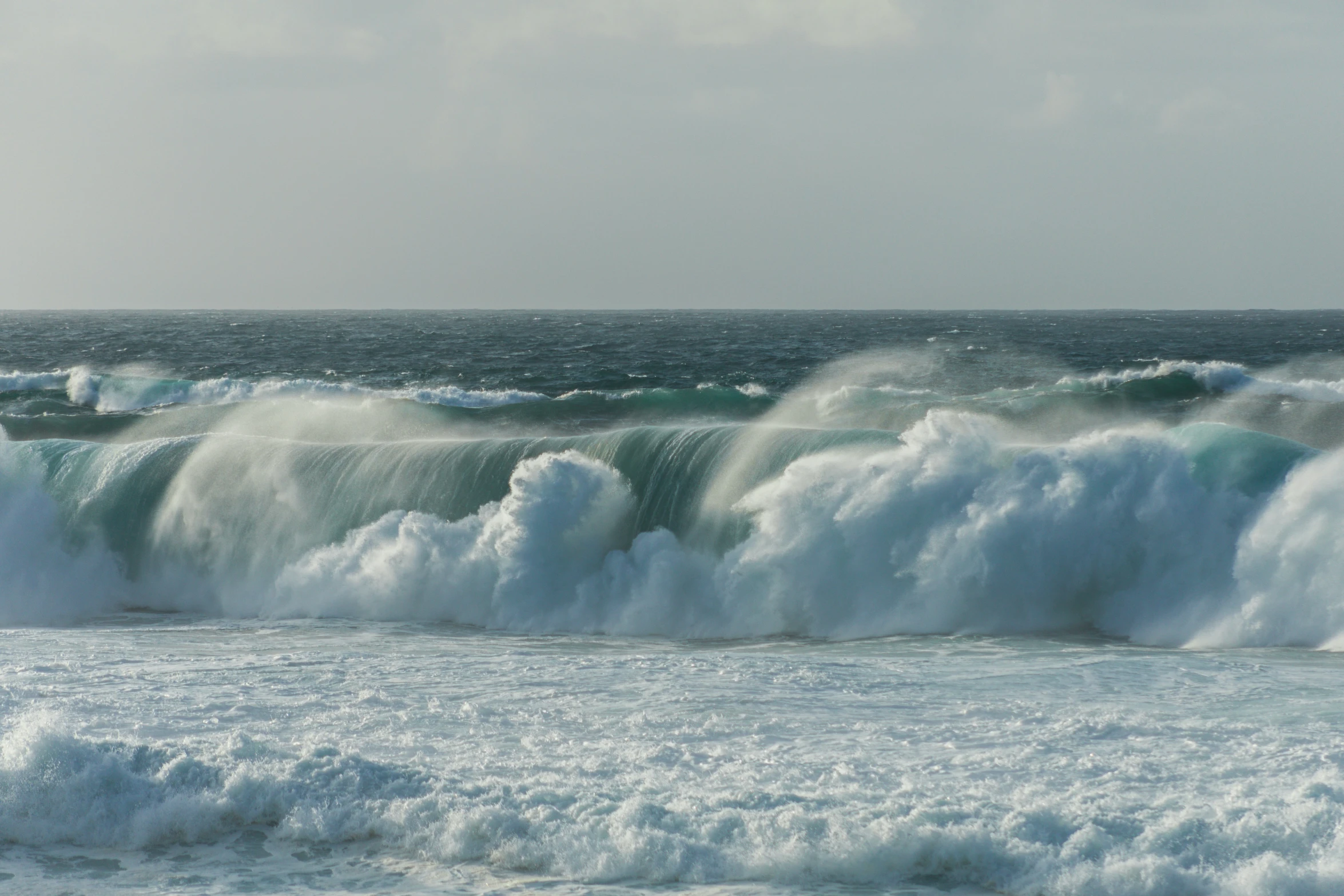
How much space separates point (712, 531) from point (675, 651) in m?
2.73

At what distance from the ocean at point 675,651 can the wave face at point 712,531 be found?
1.8 inches

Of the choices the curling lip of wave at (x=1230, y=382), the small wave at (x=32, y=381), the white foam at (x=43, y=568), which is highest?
the curling lip of wave at (x=1230, y=382)

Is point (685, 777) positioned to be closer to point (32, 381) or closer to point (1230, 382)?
point (1230, 382)

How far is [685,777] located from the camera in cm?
748

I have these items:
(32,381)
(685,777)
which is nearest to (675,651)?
(685,777)

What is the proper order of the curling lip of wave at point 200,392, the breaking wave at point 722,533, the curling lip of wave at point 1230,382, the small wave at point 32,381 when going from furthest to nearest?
1. the small wave at point 32,381
2. the curling lip of wave at point 200,392
3. the curling lip of wave at point 1230,382
4. the breaking wave at point 722,533

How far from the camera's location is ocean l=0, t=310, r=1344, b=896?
262 inches

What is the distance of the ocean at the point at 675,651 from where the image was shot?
6648 millimetres

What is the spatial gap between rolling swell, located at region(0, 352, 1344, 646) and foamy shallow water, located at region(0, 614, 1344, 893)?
197 centimetres

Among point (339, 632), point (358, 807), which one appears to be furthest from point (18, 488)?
point (358, 807)

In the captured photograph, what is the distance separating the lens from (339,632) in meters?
13.0

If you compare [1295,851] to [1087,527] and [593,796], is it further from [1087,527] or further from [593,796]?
[1087,527]

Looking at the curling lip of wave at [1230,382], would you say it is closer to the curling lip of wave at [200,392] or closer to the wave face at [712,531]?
the wave face at [712,531]

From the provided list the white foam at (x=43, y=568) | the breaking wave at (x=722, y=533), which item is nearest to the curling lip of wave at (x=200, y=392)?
the white foam at (x=43, y=568)
